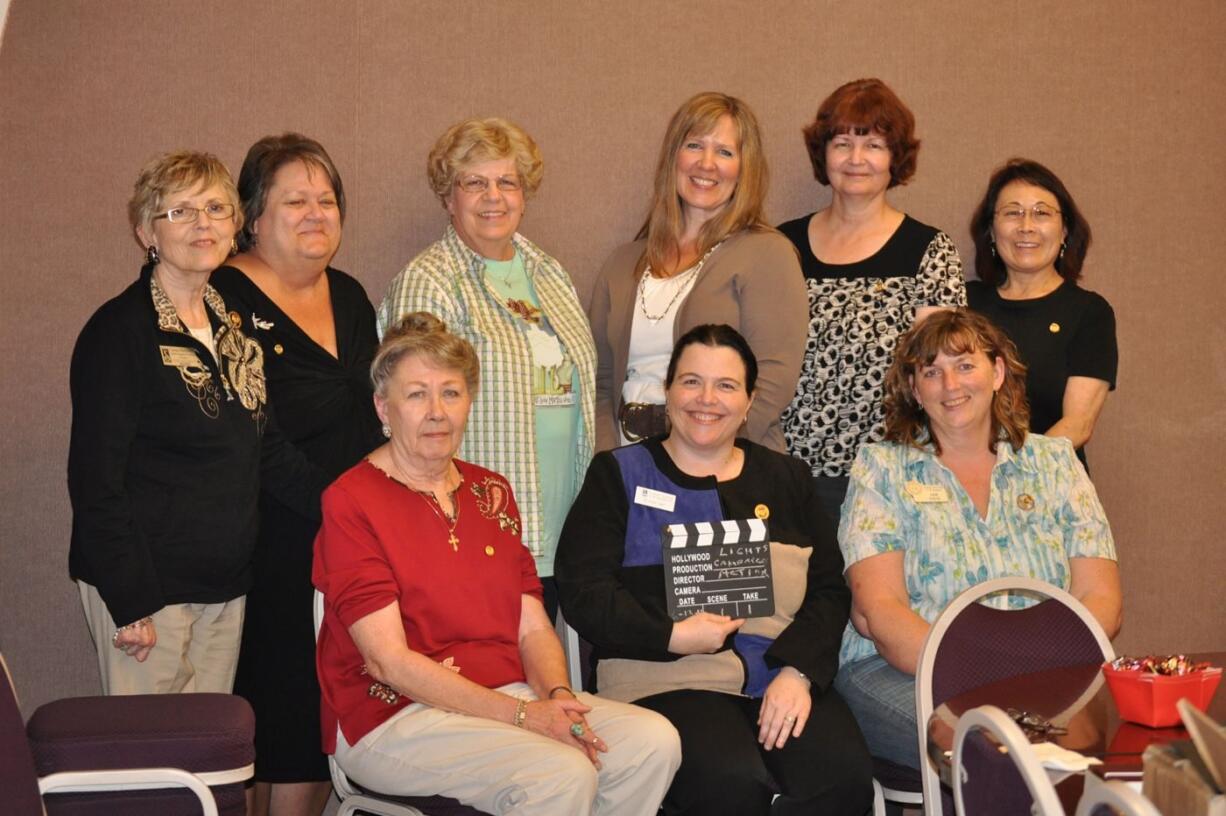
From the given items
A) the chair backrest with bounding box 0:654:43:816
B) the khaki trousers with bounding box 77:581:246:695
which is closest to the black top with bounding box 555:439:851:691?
the khaki trousers with bounding box 77:581:246:695

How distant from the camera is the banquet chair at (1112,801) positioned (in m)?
1.53

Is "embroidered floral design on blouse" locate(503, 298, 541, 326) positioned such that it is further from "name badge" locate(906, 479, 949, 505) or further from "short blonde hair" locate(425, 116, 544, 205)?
"name badge" locate(906, 479, 949, 505)

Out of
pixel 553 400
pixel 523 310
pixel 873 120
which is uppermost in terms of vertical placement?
pixel 873 120

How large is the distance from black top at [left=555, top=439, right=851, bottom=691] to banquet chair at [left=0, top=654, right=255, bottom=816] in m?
0.90

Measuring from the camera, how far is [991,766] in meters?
1.95

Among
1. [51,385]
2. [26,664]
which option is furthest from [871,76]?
[26,664]

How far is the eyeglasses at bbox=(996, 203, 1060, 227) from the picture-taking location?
4043mm

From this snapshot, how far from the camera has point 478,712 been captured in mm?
2686

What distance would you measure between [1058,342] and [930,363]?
0.88 metres

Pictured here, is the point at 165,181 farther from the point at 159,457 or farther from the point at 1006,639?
the point at 1006,639

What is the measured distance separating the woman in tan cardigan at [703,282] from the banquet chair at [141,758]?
1.49 meters

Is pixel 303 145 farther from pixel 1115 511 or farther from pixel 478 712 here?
pixel 1115 511

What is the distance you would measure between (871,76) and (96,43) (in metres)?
2.50

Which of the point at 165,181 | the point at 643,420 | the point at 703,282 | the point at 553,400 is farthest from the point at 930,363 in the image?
the point at 165,181
